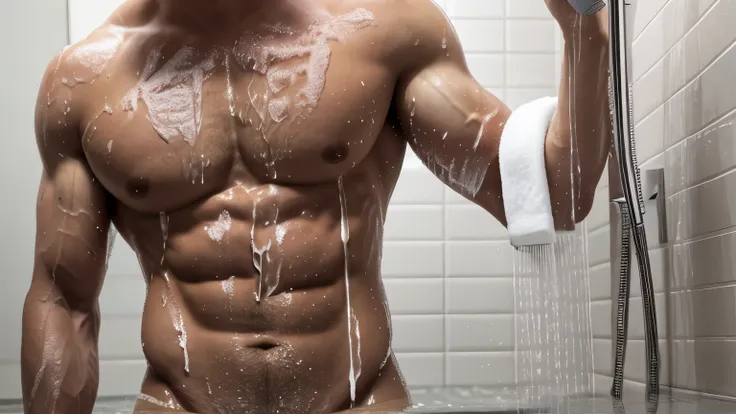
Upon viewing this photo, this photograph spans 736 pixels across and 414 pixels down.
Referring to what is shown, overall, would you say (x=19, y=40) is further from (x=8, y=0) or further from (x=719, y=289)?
(x=719, y=289)

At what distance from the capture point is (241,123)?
939 millimetres

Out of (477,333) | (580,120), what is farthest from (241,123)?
(477,333)

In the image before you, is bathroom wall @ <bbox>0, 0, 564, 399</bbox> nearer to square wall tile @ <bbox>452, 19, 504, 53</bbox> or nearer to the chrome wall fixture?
square wall tile @ <bbox>452, 19, 504, 53</bbox>

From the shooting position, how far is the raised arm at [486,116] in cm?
82

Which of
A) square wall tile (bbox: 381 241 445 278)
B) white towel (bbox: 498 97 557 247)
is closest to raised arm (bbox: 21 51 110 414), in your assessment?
white towel (bbox: 498 97 557 247)

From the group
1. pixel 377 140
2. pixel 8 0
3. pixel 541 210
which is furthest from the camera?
pixel 8 0

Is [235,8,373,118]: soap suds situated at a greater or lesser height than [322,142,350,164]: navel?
greater

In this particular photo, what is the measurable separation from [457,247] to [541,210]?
0.89 meters

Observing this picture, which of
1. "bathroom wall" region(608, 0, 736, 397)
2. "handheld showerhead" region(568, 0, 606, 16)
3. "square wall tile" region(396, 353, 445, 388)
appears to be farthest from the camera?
"square wall tile" region(396, 353, 445, 388)

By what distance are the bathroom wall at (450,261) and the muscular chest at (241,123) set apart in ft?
2.67

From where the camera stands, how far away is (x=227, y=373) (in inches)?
35.3

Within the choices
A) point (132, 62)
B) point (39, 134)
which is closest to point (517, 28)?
point (132, 62)

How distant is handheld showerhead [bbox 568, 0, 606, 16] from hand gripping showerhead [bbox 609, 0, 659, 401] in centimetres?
6

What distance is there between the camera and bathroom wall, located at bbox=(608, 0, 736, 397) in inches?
35.2
